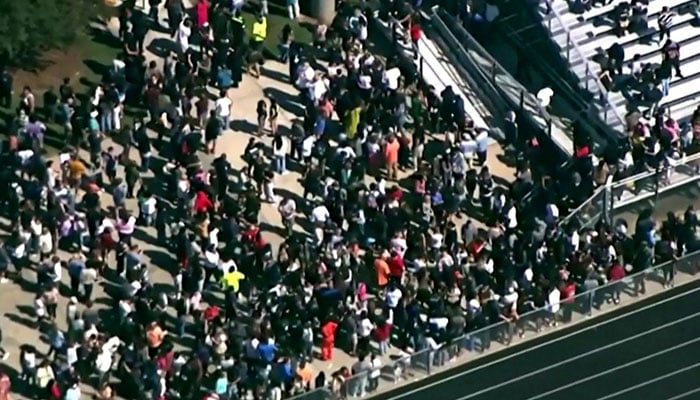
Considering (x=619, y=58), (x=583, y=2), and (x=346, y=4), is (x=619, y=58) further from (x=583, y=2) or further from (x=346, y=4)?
(x=346, y=4)

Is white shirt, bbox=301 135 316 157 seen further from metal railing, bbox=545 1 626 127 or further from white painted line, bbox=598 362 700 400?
white painted line, bbox=598 362 700 400

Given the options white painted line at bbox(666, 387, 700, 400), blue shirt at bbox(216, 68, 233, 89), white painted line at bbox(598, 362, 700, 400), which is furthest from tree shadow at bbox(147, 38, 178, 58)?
white painted line at bbox(666, 387, 700, 400)

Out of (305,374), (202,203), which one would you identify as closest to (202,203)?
(202,203)

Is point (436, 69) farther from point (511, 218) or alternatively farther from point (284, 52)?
point (511, 218)

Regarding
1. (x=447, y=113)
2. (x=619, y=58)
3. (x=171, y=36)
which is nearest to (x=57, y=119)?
(x=171, y=36)

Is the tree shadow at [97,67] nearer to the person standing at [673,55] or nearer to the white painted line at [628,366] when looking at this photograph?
the person standing at [673,55]
